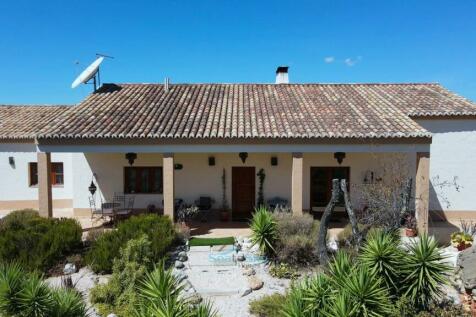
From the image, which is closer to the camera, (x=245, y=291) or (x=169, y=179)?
(x=245, y=291)

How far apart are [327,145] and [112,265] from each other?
26.8 ft

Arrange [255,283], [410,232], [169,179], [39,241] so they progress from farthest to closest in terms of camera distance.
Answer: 1. [169,179]
2. [410,232]
3. [39,241]
4. [255,283]

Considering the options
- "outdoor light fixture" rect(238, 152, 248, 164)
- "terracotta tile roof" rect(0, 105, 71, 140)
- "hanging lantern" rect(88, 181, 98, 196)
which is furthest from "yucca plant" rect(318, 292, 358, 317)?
"terracotta tile roof" rect(0, 105, 71, 140)

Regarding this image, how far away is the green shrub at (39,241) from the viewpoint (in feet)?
29.9

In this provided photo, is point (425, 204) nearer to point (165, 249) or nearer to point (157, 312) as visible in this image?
point (165, 249)

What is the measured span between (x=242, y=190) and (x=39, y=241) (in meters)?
8.16

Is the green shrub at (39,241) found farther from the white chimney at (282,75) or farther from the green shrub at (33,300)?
the white chimney at (282,75)

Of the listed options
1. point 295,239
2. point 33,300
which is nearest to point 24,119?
point 33,300

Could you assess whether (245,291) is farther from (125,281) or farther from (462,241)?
(462,241)

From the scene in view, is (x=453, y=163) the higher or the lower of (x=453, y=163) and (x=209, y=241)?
the higher

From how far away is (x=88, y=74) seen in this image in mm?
15516

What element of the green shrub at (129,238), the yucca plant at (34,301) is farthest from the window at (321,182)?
the yucca plant at (34,301)

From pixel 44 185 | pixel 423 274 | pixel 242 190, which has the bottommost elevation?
pixel 423 274

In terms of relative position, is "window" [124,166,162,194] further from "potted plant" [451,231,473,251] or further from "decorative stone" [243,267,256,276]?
"potted plant" [451,231,473,251]
